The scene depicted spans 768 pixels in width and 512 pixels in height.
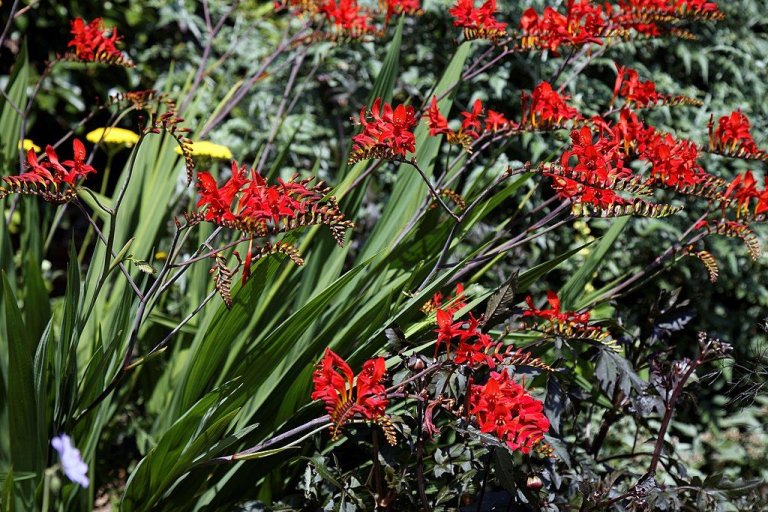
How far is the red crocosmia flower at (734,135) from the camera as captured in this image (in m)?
2.00

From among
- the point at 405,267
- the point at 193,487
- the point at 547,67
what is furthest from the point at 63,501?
the point at 547,67

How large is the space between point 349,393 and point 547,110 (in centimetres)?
90

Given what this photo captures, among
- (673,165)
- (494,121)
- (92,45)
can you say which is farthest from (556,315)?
(92,45)

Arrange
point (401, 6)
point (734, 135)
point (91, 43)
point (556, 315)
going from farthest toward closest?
point (401, 6)
point (91, 43)
point (734, 135)
point (556, 315)

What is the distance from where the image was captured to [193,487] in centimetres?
177

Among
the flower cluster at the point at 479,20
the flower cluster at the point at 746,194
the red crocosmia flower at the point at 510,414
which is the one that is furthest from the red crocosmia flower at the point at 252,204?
the flower cluster at the point at 746,194

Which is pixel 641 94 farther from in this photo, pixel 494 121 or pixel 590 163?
pixel 590 163

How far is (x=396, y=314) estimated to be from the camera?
179cm

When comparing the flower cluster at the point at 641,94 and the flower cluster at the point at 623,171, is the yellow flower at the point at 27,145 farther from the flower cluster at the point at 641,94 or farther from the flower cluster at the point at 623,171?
the flower cluster at the point at 641,94

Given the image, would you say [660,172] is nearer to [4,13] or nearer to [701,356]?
[701,356]

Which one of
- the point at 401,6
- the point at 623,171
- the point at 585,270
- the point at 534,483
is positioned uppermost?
the point at 401,6

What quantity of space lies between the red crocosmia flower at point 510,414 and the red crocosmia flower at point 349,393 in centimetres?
18

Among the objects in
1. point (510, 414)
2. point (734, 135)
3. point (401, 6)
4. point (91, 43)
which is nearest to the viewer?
point (510, 414)

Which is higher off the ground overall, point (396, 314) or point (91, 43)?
point (91, 43)
